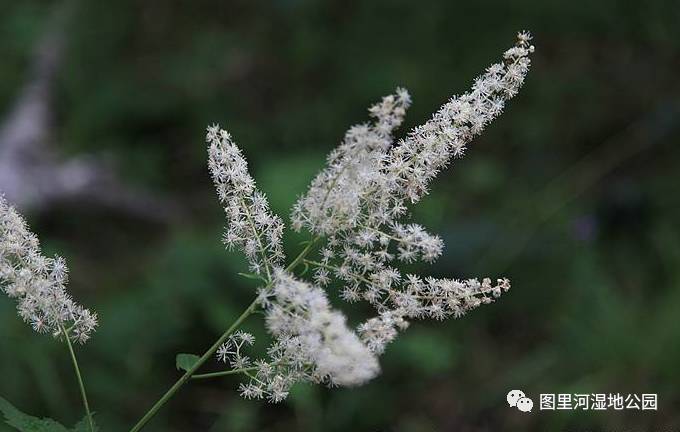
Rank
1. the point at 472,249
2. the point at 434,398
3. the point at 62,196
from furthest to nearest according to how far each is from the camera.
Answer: the point at 62,196
the point at 472,249
the point at 434,398

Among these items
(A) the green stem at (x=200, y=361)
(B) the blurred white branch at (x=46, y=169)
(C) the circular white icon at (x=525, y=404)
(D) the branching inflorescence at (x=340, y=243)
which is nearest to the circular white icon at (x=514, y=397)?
(C) the circular white icon at (x=525, y=404)

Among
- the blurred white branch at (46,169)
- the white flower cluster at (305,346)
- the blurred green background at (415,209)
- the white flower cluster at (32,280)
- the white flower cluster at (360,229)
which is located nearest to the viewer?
the white flower cluster at (305,346)

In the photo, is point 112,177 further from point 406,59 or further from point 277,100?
point 406,59

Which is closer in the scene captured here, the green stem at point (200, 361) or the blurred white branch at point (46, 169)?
the green stem at point (200, 361)

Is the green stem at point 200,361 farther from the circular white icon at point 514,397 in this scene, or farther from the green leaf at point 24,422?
the circular white icon at point 514,397

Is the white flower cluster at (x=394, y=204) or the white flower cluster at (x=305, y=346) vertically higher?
the white flower cluster at (x=394, y=204)

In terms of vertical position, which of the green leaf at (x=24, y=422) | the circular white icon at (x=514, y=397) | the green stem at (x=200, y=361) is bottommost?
the green leaf at (x=24, y=422)

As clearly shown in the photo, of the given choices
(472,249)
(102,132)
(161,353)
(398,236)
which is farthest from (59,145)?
(398,236)

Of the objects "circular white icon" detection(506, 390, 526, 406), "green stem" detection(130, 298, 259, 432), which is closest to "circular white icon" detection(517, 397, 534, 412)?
"circular white icon" detection(506, 390, 526, 406)

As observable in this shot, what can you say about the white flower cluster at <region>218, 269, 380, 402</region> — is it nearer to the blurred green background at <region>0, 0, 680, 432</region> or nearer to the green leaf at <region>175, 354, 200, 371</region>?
the green leaf at <region>175, 354, 200, 371</region>
